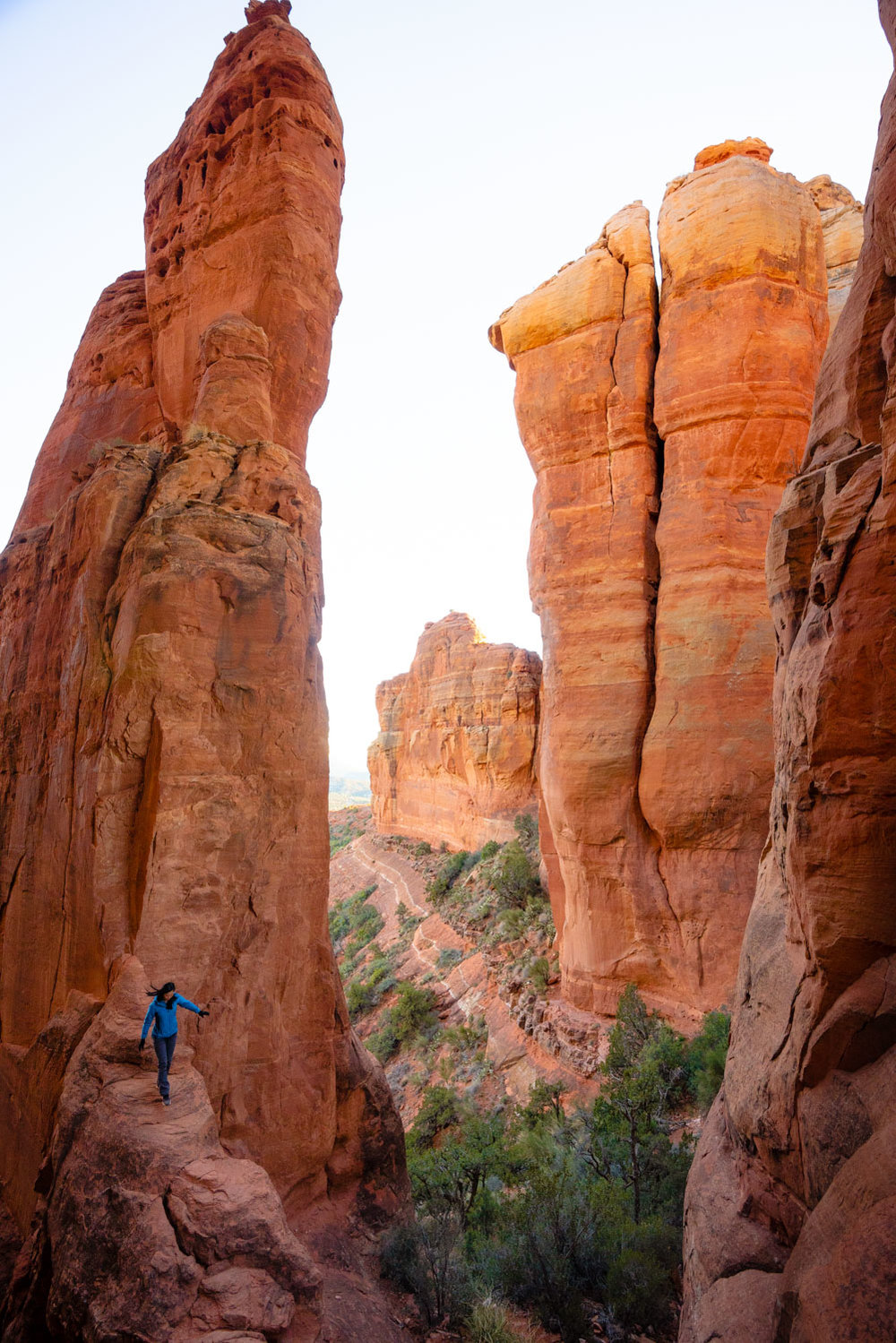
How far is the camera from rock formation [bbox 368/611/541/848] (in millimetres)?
31406

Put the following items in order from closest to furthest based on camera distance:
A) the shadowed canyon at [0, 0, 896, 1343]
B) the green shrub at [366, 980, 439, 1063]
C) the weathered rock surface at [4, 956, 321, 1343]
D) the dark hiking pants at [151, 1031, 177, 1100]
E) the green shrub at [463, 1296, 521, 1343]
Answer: the weathered rock surface at [4, 956, 321, 1343]
the shadowed canyon at [0, 0, 896, 1343]
the dark hiking pants at [151, 1031, 177, 1100]
the green shrub at [463, 1296, 521, 1343]
the green shrub at [366, 980, 439, 1063]

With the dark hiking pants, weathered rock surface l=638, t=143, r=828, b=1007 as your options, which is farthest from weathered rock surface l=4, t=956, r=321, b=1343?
weathered rock surface l=638, t=143, r=828, b=1007

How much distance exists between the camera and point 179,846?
292 inches

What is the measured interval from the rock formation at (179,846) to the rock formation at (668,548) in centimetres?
878

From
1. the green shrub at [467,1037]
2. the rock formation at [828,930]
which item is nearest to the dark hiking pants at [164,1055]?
the rock formation at [828,930]

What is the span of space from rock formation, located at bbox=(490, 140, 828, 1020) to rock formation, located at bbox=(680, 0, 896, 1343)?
29.1ft

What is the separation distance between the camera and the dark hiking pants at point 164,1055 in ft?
20.5

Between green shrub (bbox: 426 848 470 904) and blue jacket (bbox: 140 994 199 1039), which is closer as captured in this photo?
blue jacket (bbox: 140 994 199 1039)

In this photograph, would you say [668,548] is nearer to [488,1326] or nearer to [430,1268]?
[430,1268]

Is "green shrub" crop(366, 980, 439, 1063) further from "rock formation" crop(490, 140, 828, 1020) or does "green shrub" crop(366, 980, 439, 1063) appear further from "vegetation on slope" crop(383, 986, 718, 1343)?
"rock formation" crop(490, 140, 828, 1020)

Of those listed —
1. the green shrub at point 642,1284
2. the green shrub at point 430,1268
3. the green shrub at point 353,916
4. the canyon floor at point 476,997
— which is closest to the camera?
the green shrub at point 430,1268

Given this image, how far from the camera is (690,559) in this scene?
16.1 meters

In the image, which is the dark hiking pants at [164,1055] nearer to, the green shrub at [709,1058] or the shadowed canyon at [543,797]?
the shadowed canyon at [543,797]

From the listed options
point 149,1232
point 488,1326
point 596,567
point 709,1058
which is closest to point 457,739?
point 596,567
